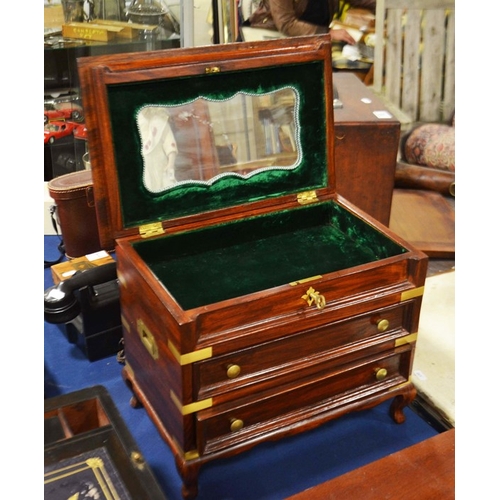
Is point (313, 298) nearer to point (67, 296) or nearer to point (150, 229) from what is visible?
point (150, 229)

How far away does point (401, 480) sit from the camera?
1.76 metres

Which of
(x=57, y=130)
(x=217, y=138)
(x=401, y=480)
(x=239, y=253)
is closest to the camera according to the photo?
(x=401, y=480)

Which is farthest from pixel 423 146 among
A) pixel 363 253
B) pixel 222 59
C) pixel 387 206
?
pixel 222 59

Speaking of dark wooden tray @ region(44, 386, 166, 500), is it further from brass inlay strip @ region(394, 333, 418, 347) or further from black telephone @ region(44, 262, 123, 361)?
brass inlay strip @ region(394, 333, 418, 347)

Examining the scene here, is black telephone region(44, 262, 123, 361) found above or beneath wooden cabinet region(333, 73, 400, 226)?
beneath

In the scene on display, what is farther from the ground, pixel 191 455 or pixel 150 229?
pixel 150 229

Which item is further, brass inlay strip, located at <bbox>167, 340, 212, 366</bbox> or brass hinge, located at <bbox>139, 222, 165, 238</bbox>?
brass hinge, located at <bbox>139, 222, 165, 238</bbox>

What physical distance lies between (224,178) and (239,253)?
10.2 inches

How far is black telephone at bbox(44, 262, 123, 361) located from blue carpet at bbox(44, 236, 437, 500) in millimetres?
136

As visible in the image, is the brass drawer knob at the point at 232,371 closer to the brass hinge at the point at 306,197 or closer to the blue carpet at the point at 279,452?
the blue carpet at the point at 279,452

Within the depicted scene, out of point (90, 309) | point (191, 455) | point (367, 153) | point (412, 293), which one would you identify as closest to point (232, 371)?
point (191, 455)

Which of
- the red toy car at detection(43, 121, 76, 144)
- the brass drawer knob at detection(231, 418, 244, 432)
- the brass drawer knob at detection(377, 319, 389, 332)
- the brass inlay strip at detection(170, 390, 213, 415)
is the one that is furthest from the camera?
the red toy car at detection(43, 121, 76, 144)

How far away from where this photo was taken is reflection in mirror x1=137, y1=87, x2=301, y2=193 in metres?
2.10

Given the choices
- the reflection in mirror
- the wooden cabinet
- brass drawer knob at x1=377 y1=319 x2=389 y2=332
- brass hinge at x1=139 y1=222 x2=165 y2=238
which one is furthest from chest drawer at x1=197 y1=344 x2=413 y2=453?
the wooden cabinet
